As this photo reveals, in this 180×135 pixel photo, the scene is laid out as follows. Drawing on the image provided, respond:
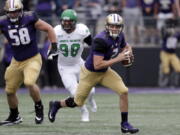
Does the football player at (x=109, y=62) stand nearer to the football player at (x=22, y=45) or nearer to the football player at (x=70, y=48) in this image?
the football player at (x=22, y=45)

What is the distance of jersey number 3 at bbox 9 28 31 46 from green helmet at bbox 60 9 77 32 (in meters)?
1.14

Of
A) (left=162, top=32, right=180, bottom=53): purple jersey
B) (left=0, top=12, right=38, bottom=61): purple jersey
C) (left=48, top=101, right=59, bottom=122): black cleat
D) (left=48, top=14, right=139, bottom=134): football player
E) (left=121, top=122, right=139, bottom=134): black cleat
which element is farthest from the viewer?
(left=162, top=32, right=180, bottom=53): purple jersey

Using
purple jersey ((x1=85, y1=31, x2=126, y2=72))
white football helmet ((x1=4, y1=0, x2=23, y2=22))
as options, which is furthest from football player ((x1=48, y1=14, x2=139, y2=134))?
white football helmet ((x1=4, y1=0, x2=23, y2=22))

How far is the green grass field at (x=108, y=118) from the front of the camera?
9.37m

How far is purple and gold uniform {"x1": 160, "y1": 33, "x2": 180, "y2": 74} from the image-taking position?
1862cm

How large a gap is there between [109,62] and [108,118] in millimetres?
2371

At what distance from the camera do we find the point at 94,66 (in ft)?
31.0

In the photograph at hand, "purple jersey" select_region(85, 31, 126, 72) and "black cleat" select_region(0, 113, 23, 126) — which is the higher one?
"purple jersey" select_region(85, 31, 126, 72)

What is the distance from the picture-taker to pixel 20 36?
32.8 ft

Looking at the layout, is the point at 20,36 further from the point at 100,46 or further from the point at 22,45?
the point at 100,46

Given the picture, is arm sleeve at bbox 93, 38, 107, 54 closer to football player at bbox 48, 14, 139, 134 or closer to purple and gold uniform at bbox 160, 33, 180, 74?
football player at bbox 48, 14, 139, 134

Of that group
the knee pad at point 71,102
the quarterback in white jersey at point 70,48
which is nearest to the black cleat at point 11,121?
the knee pad at point 71,102

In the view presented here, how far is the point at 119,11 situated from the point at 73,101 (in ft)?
28.4

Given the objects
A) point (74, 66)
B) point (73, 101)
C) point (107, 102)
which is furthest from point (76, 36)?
point (107, 102)
